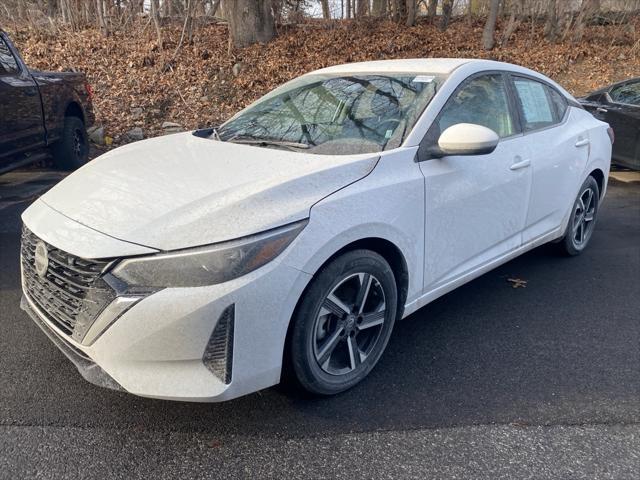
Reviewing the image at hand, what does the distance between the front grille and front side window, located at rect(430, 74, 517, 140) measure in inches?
75.6

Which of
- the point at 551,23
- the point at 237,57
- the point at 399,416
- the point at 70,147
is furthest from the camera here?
the point at 551,23

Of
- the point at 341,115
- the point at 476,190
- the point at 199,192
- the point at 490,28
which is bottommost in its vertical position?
Result: the point at 476,190

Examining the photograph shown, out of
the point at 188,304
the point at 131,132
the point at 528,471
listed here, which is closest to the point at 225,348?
the point at 188,304

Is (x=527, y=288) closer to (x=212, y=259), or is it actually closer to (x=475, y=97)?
(x=475, y=97)

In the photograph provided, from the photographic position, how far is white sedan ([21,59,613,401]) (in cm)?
220

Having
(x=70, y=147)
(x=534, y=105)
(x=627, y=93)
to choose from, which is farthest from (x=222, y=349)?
(x=627, y=93)

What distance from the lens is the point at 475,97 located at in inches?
136

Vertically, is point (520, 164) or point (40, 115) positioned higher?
point (40, 115)

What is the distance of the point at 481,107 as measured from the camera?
350cm

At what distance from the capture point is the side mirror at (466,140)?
2.88 m

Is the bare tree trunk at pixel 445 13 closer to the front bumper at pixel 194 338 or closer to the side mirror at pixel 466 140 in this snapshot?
the side mirror at pixel 466 140

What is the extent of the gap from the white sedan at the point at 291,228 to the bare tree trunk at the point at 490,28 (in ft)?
33.6

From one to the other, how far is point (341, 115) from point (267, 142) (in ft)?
1.61

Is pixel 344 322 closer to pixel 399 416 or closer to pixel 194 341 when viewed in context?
pixel 399 416
